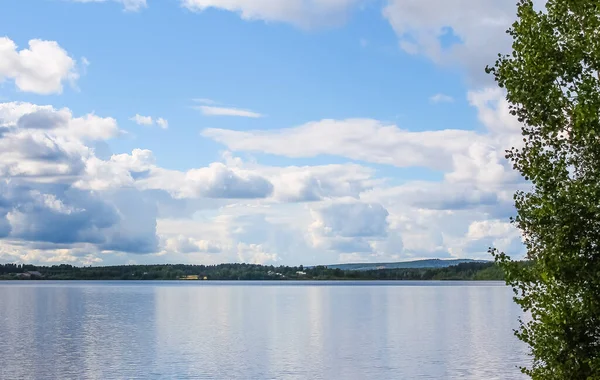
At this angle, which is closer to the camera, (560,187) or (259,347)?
(560,187)

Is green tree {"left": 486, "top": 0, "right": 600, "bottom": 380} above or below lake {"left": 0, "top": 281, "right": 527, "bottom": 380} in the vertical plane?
above

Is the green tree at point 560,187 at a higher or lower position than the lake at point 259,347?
higher

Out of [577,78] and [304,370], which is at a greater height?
[577,78]

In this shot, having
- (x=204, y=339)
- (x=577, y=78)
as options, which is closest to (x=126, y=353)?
(x=204, y=339)

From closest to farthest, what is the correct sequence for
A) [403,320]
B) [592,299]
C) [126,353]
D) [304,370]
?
[592,299]
[304,370]
[126,353]
[403,320]

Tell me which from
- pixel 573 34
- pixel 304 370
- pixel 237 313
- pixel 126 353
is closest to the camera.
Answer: pixel 573 34

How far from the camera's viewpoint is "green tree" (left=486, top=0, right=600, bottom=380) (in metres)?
24.6

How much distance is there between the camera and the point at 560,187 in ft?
83.2

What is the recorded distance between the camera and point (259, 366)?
58.4 metres

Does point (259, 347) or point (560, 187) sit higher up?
point (560, 187)

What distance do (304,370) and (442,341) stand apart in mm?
25028

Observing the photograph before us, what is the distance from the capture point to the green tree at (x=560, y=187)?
80.8 ft

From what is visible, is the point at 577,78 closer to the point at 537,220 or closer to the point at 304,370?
the point at 537,220

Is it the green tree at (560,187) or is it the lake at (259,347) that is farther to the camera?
the lake at (259,347)
